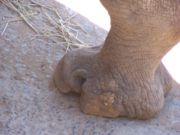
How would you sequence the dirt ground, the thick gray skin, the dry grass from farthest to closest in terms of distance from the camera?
the dry grass, the dirt ground, the thick gray skin

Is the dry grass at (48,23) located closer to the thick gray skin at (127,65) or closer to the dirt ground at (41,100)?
the dirt ground at (41,100)

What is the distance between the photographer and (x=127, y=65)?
5.83 ft

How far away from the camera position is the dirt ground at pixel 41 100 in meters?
1.78

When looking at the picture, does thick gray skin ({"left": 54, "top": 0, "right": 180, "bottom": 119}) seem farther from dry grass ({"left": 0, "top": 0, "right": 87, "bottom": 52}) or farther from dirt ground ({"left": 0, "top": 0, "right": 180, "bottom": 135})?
dry grass ({"left": 0, "top": 0, "right": 87, "bottom": 52})

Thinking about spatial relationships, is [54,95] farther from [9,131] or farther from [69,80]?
[9,131]

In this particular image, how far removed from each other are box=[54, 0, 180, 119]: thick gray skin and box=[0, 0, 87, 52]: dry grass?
0.36 meters

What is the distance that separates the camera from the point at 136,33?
1642 millimetres

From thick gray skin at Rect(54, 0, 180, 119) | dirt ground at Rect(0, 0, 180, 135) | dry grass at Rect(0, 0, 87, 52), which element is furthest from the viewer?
dry grass at Rect(0, 0, 87, 52)

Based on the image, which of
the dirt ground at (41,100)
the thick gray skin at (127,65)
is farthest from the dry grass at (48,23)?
the thick gray skin at (127,65)

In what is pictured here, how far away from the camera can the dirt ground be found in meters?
1.78

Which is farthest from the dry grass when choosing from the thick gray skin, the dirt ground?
the thick gray skin

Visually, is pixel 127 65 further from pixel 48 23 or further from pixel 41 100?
pixel 48 23

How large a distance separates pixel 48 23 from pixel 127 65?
2.50 feet

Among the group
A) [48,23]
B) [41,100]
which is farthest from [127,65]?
[48,23]
